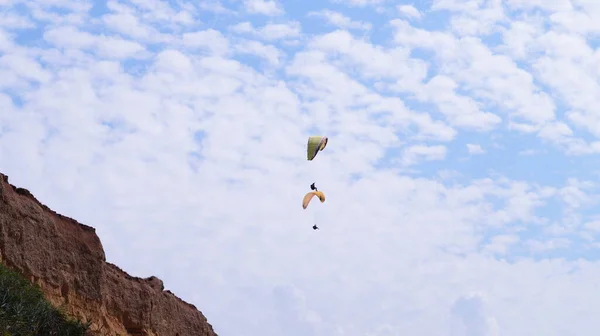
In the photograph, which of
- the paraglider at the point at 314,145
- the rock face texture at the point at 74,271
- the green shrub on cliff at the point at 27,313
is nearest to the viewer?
the green shrub on cliff at the point at 27,313

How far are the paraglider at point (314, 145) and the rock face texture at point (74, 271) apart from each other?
26.0ft

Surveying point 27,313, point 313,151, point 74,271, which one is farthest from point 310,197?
point 27,313

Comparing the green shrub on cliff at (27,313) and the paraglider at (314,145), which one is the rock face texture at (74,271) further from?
the paraglider at (314,145)

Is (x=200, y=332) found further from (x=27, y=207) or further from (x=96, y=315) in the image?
(x=27, y=207)

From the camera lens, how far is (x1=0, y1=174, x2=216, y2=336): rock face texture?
3331 cm

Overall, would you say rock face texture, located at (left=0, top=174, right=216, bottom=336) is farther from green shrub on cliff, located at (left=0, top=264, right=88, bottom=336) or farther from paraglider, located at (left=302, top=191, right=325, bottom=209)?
paraglider, located at (left=302, top=191, right=325, bottom=209)

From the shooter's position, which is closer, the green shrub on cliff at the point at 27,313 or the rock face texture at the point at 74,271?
the green shrub on cliff at the point at 27,313

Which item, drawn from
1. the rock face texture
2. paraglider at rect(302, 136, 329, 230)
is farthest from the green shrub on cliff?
paraglider at rect(302, 136, 329, 230)

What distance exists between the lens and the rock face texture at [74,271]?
33.3 m

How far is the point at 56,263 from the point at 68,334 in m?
3.40

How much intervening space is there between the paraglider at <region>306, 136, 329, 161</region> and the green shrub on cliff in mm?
11538

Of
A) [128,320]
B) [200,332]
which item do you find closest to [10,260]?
[128,320]

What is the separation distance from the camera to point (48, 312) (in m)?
31.8

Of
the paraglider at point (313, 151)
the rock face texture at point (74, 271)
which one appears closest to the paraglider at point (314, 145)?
the paraglider at point (313, 151)
